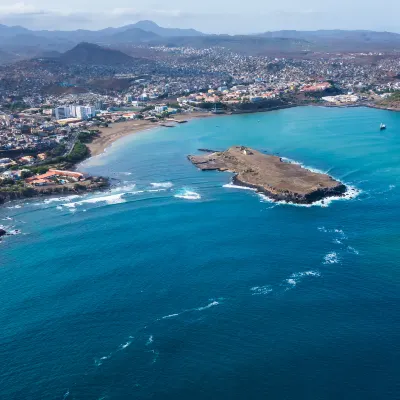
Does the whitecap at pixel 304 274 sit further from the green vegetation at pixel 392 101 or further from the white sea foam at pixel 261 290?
the green vegetation at pixel 392 101

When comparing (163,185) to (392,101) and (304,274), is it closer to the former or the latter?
(304,274)

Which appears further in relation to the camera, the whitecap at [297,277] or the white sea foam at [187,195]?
the white sea foam at [187,195]

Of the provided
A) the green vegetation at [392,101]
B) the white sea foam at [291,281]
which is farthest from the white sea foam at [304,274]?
the green vegetation at [392,101]

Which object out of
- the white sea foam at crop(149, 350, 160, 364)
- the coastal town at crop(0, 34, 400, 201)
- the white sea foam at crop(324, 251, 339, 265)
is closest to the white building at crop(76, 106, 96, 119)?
the coastal town at crop(0, 34, 400, 201)

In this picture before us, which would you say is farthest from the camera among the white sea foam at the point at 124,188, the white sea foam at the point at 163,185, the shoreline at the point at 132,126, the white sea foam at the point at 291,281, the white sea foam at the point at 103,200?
the shoreline at the point at 132,126

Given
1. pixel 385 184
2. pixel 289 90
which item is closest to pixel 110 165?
pixel 385 184
